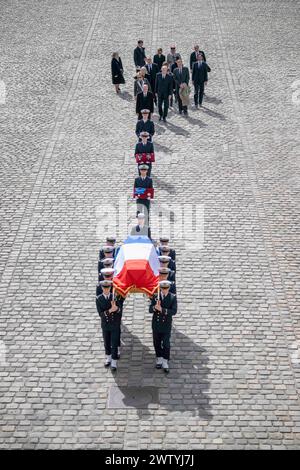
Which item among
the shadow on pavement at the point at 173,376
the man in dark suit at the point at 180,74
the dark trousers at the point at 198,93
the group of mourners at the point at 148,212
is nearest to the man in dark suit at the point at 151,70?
the group of mourners at the point at 148,212

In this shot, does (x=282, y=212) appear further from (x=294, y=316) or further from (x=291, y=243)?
(x=294, y=316)

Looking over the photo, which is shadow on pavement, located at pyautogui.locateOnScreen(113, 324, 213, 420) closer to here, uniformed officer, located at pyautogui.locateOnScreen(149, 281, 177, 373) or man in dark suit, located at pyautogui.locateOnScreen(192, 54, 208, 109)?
uniformed officer, located at pyautogui.locateOnScreen(149, 281, 177, 373)

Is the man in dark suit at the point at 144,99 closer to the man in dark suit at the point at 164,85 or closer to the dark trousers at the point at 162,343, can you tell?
the man in dark suit at the point at 164,85

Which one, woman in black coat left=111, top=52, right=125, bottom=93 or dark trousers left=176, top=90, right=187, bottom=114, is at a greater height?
woman in black coat left=111, top=52, right=125, bottom=93

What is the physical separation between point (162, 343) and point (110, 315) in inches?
40.4

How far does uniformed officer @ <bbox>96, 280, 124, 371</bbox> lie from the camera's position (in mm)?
9250

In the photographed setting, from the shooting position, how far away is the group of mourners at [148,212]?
9.30m

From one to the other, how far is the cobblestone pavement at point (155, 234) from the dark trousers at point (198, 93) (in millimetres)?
557

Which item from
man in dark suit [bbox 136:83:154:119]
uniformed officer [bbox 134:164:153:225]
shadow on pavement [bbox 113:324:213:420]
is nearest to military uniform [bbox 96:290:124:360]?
shadow on pavement [bbox 113:324:213:420]

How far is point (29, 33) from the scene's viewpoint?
25656 millimetres

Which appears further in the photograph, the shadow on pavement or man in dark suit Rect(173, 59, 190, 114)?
man in dark suit Rect(173, 59, 190, 114)

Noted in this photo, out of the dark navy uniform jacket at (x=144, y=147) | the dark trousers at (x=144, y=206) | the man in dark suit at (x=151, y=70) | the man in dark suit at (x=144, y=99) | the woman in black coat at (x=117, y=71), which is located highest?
the woman in black coat at (x=117, y=71)

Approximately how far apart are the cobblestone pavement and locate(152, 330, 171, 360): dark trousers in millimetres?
317

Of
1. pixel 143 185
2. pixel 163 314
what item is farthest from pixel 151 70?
pixel 163 314
